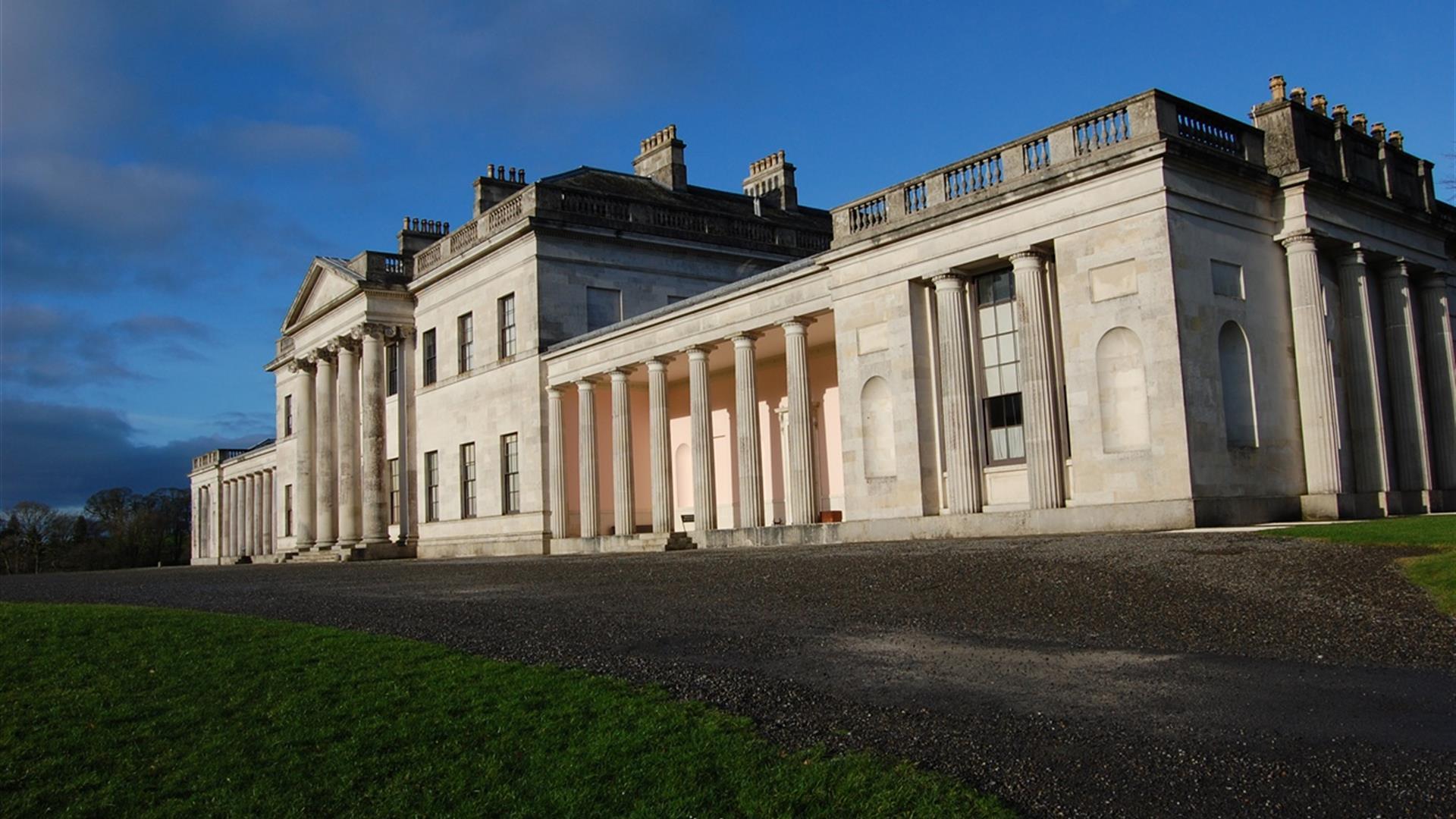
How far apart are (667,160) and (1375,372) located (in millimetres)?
26799

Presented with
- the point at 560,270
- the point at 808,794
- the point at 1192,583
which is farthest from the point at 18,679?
the point at 560,270

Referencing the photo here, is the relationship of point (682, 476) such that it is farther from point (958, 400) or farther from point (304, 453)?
point (304, 453)

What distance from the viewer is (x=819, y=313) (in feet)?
87.8

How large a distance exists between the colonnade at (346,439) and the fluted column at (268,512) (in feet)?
69.8

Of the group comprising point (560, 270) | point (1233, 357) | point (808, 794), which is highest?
point (560, 270)

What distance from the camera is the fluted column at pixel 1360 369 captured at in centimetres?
2223

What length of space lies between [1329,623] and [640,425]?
2950cm

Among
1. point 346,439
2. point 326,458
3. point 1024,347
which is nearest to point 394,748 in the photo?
point 1024,347

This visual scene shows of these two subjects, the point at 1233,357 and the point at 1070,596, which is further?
the point at 1233,357

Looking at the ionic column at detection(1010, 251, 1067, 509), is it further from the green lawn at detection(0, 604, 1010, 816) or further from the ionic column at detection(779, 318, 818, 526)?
the green lawn at detection(0, 604, 1010, 816)

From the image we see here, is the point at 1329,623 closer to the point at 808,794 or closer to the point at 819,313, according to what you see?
the point at 808,794

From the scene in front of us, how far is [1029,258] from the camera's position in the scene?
21625 millimetres

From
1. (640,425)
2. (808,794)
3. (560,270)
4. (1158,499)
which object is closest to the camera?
(808,794)

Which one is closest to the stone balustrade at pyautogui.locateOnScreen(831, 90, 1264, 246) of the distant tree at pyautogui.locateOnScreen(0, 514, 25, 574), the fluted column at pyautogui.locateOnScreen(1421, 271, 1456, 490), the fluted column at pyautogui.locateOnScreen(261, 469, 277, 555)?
the fluted column at pyautogui.locateOnScreen(1421, 271, 1456, 490)
